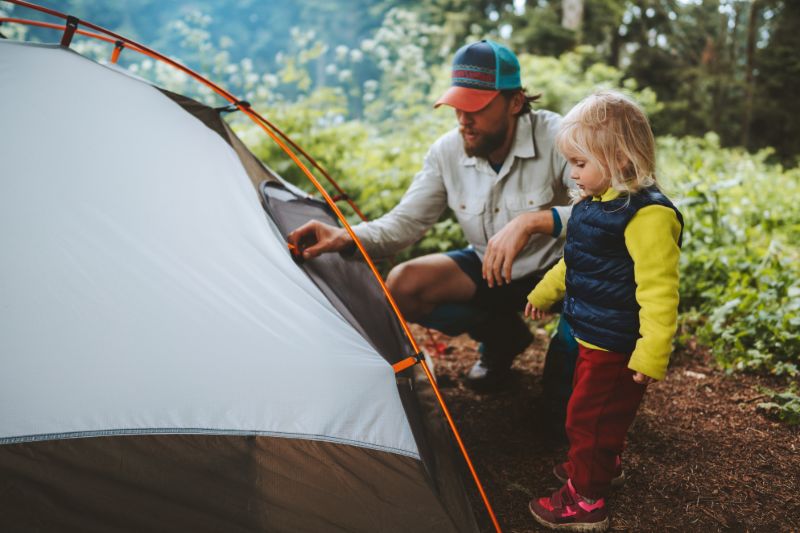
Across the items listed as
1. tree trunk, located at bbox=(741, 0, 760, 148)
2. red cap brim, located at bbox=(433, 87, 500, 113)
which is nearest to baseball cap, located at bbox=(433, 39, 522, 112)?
red cap brim, located at bbox=(433, 87, 500, 113)

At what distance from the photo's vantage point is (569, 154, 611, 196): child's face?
5.90 feet

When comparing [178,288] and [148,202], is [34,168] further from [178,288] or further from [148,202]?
[178,288]

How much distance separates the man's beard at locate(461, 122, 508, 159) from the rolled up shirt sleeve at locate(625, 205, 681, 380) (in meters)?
0.97

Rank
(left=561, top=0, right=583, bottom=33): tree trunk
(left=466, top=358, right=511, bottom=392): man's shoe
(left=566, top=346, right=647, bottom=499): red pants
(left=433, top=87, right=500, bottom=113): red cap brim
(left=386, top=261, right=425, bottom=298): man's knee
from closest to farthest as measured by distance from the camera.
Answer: (left=566, top=346, right=647, bottom=499): red pants < (left=433, top=87, right=500, bottom=113): red cap brim < (left=386, top=261, right=425, bottom=298): man's knee < (left=466, top=358, right=511, bottom=392): man's shoe < (left=561, top=0, right=583, bottom=33): tree trunk

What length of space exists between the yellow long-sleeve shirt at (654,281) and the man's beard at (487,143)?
38.1 inches

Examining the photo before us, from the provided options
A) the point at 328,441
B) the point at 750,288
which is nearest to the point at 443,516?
the point at 328,441

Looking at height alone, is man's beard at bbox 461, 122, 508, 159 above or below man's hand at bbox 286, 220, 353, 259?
above

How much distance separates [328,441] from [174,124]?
4.20 ft

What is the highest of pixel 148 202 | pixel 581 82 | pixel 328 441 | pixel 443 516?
pixel 581 82

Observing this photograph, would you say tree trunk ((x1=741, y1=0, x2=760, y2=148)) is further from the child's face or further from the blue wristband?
the child's face

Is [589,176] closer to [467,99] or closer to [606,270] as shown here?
[606,270]

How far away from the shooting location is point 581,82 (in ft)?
26.1

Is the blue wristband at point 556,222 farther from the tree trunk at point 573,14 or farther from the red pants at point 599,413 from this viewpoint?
the tree trunk at point 573,14

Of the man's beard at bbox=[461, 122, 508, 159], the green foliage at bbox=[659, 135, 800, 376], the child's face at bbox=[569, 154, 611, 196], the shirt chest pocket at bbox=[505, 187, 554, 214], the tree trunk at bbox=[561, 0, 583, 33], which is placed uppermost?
the tree trunk at bbox=[561, 0, 583, 33]
